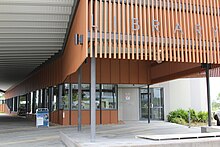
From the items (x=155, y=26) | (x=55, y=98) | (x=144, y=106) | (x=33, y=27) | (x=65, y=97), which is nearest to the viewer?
(x=155, y=26)

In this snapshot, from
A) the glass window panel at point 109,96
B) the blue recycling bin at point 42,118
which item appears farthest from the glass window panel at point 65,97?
the glass window panel at point 109,96

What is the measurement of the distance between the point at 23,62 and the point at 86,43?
46.5 ft

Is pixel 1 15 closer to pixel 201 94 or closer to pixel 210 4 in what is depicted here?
pixel 210 4

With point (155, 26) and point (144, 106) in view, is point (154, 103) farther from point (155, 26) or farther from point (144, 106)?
point (155, 26)

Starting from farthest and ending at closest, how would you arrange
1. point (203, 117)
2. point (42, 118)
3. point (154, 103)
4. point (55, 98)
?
1. point (154, 103)
2. point (203, 117)
3. point (55, 98)
4. point (42, 118)

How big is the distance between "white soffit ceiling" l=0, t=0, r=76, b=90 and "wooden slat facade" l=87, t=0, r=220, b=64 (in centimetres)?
281

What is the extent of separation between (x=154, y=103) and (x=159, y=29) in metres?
12.6

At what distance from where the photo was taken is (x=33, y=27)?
41.9ft

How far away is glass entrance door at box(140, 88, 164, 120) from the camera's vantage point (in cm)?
2080

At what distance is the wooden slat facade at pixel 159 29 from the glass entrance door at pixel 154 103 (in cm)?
1097

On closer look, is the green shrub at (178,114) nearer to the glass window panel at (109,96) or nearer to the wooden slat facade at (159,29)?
the glass window panel at (109,96)

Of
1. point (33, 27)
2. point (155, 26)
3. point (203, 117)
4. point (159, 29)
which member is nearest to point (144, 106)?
point (203, 117)

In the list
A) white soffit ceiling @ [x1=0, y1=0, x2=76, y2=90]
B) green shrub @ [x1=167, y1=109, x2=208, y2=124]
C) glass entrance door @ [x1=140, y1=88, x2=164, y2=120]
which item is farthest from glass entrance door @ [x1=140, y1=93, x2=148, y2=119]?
white soffit ceiling @ [x1=0, y1=0, x2=76, y2=90]

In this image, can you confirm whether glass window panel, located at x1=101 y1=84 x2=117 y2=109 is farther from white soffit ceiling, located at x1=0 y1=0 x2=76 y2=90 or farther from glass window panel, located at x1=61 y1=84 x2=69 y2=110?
white soffit ceiling, located at x1=0 y1=0 x2=76 y2=90
